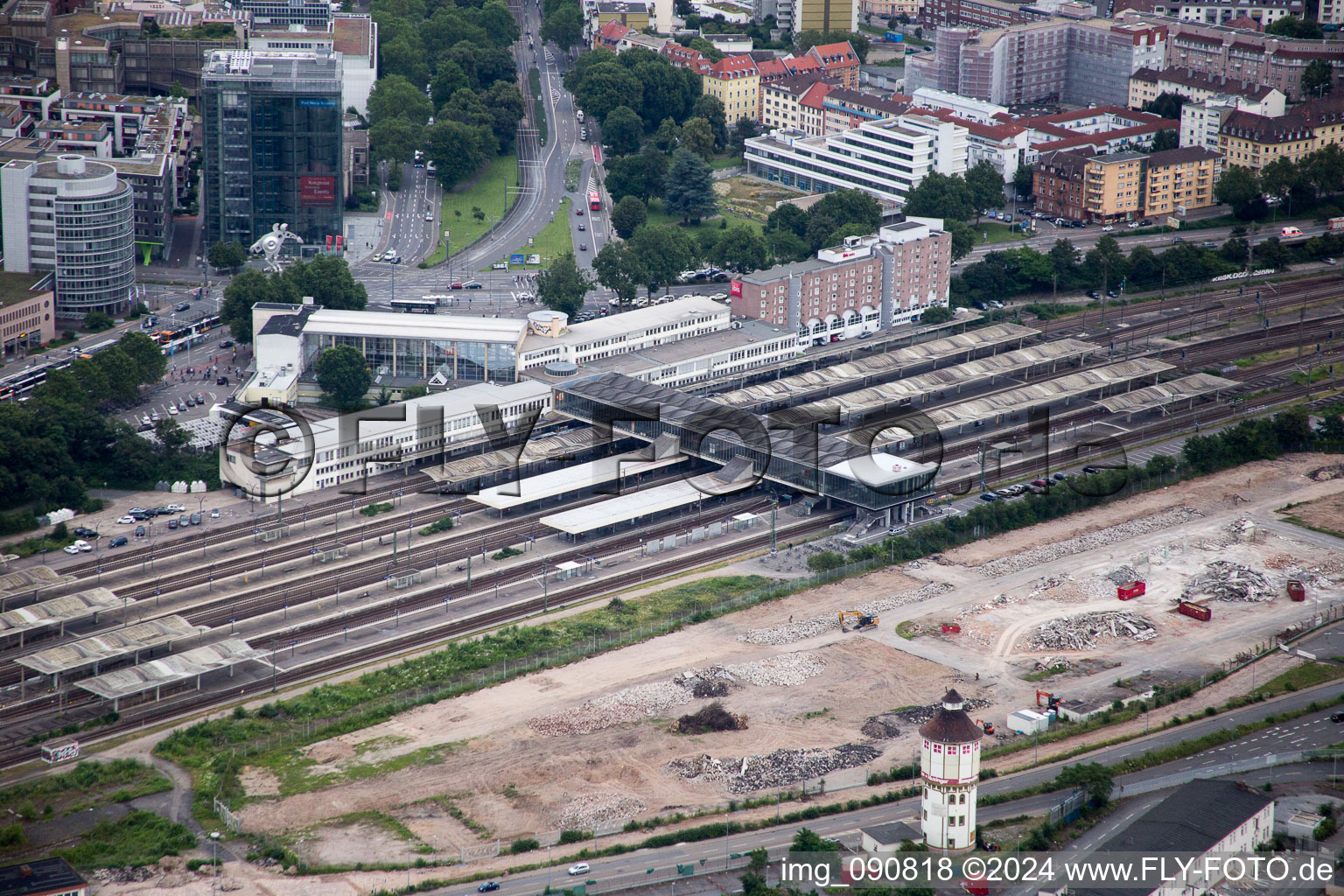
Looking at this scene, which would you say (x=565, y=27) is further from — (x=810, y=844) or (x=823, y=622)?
(x=810, y=844)

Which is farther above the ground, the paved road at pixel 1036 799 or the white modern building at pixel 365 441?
the white modern building at pixel 365 441

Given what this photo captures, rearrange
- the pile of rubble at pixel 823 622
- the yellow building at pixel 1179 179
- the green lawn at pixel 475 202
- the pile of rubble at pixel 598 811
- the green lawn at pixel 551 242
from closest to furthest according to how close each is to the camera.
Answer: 1. the pile of rubble at pixel 598 811
2. the pile of rubble at pixel 823 622
3. the green lawn at pixel 551 242
4. the green lawn at pixel 475 202
5. the yellow building at pixel 1179 179

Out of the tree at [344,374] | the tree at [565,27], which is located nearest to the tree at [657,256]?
the tree at [344,374]

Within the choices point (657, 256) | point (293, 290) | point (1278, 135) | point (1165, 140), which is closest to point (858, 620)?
point (657, 256)

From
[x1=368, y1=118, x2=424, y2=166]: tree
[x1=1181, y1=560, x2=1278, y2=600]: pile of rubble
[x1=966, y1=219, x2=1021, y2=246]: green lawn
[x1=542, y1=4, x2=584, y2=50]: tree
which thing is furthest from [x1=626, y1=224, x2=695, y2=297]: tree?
[x1=542, y1=4, x2=584, y2=50]: tree

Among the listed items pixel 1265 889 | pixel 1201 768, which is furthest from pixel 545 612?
pixel 1265 889

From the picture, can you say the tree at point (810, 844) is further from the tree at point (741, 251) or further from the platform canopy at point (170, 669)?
the tree at point (741, 251)
